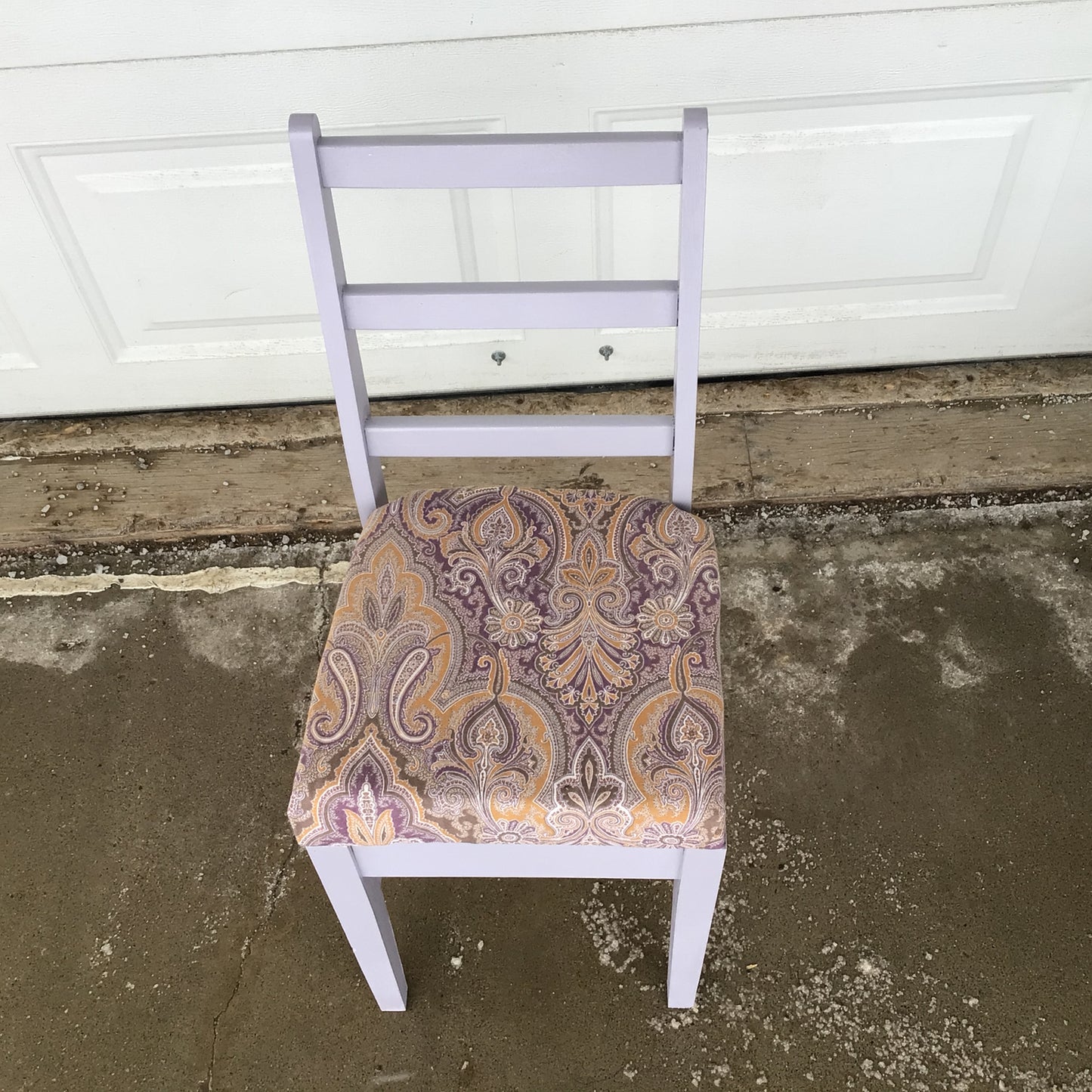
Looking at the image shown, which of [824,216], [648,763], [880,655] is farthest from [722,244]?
[648,763]

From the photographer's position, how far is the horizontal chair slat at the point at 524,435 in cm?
111

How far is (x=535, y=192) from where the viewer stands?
159cm

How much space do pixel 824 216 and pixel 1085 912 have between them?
1168mm

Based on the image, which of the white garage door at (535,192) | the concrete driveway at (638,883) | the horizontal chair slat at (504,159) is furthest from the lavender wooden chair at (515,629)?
the white garage door at (535,192)

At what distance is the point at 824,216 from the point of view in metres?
1.67

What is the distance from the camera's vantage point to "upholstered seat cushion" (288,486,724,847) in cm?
91

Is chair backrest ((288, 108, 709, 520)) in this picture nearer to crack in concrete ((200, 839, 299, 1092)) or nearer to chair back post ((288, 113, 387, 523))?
chair back post ((288, 113, 387, 523))

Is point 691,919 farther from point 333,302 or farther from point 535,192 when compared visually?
point 535,192

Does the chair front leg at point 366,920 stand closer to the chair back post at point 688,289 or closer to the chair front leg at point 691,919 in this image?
the chair front leg at point 691,919

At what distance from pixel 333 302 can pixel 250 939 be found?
2.86 ft

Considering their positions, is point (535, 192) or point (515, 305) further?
point (535, 192)

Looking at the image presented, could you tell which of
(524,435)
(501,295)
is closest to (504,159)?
(501,295)

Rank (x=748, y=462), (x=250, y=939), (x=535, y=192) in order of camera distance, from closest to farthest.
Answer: (x=250, y=939)
(x=535, y=192)
(x=748, y=462)

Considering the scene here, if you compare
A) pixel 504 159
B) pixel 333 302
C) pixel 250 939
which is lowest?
pixel 250 939
